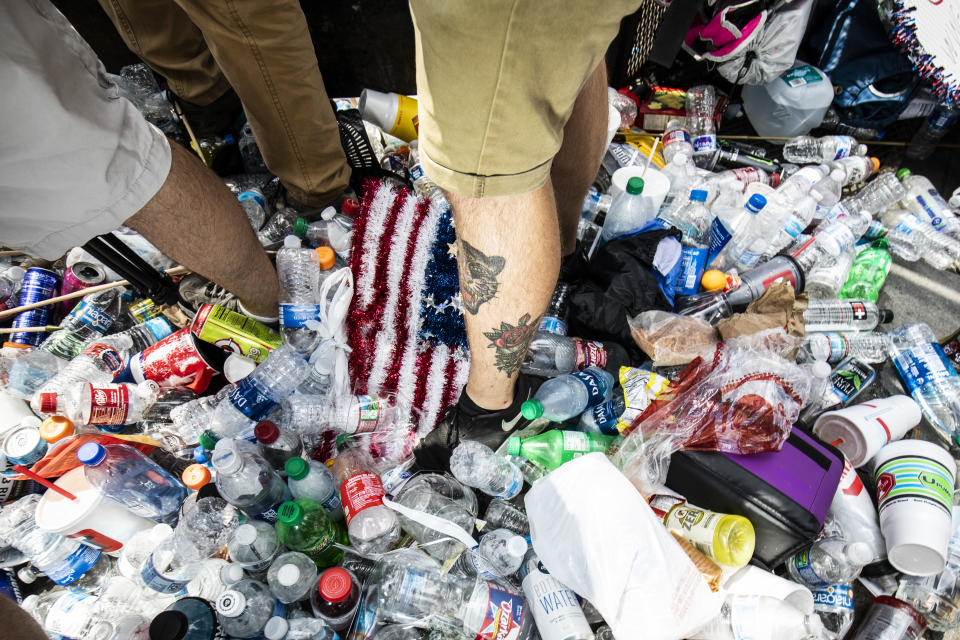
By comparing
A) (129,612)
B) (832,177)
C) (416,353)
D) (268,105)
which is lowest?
(129,612)

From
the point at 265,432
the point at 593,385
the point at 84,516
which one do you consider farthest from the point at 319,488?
the point at 593,385

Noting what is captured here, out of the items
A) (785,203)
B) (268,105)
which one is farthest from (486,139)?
(785,203)

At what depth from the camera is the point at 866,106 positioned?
2.64m

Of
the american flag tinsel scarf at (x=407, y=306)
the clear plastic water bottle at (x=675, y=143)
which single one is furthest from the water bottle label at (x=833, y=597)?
the clear plastic water bottle at (x=675, y=143)

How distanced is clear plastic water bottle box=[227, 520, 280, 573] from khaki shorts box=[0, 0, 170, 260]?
883 mm

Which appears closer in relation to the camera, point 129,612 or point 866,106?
point 129,612

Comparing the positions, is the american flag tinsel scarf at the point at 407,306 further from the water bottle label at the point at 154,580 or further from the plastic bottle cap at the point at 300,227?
the water bottle label at the point at 154,580

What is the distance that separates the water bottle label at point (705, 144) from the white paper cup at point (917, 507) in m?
1.58

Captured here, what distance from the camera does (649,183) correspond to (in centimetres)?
214

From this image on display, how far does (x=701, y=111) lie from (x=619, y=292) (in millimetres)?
1493

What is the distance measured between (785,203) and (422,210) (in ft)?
5.37

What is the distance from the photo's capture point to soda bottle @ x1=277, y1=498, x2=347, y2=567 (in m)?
1.36

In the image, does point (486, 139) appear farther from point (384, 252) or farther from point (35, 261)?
point (35, 261)

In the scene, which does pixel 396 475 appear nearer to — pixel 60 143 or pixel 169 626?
pixel 169 626
